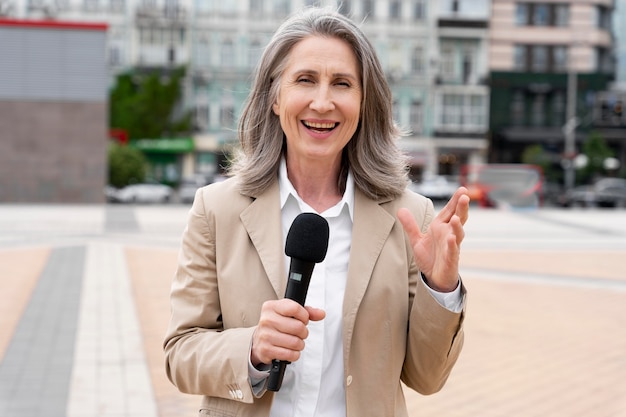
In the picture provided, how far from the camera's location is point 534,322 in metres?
8.48

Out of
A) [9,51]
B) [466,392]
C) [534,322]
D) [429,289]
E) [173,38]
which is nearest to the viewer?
[429,289]

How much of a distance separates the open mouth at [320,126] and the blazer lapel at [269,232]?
190mm

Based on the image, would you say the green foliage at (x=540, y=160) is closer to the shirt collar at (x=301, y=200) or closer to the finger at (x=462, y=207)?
the shirt collar at (x=301, y=200)

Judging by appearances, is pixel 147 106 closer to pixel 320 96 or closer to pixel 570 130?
pixel 570 130

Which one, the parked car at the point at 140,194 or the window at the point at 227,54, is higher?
the window at the point at 227,54

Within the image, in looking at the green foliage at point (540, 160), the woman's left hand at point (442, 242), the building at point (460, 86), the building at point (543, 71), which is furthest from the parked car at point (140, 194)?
the woman's left hand at point (442, 242)

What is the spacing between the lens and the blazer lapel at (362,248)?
2.03m

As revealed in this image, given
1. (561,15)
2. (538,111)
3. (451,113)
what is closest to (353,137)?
(451,113)

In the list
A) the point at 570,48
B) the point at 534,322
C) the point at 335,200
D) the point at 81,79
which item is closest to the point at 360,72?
the point at 335,200

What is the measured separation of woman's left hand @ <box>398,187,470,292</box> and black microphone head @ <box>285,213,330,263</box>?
234 mm

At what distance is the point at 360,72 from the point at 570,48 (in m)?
47.4

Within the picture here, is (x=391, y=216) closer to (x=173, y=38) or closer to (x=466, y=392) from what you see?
(x=466, y=392)

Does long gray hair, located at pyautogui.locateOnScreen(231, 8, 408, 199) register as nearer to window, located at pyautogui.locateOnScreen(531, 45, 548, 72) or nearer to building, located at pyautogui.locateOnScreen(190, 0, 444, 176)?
building, located at pyautogui.locateOnScreen(190, 0, 444, 176)

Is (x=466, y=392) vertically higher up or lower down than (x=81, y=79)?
lower down
